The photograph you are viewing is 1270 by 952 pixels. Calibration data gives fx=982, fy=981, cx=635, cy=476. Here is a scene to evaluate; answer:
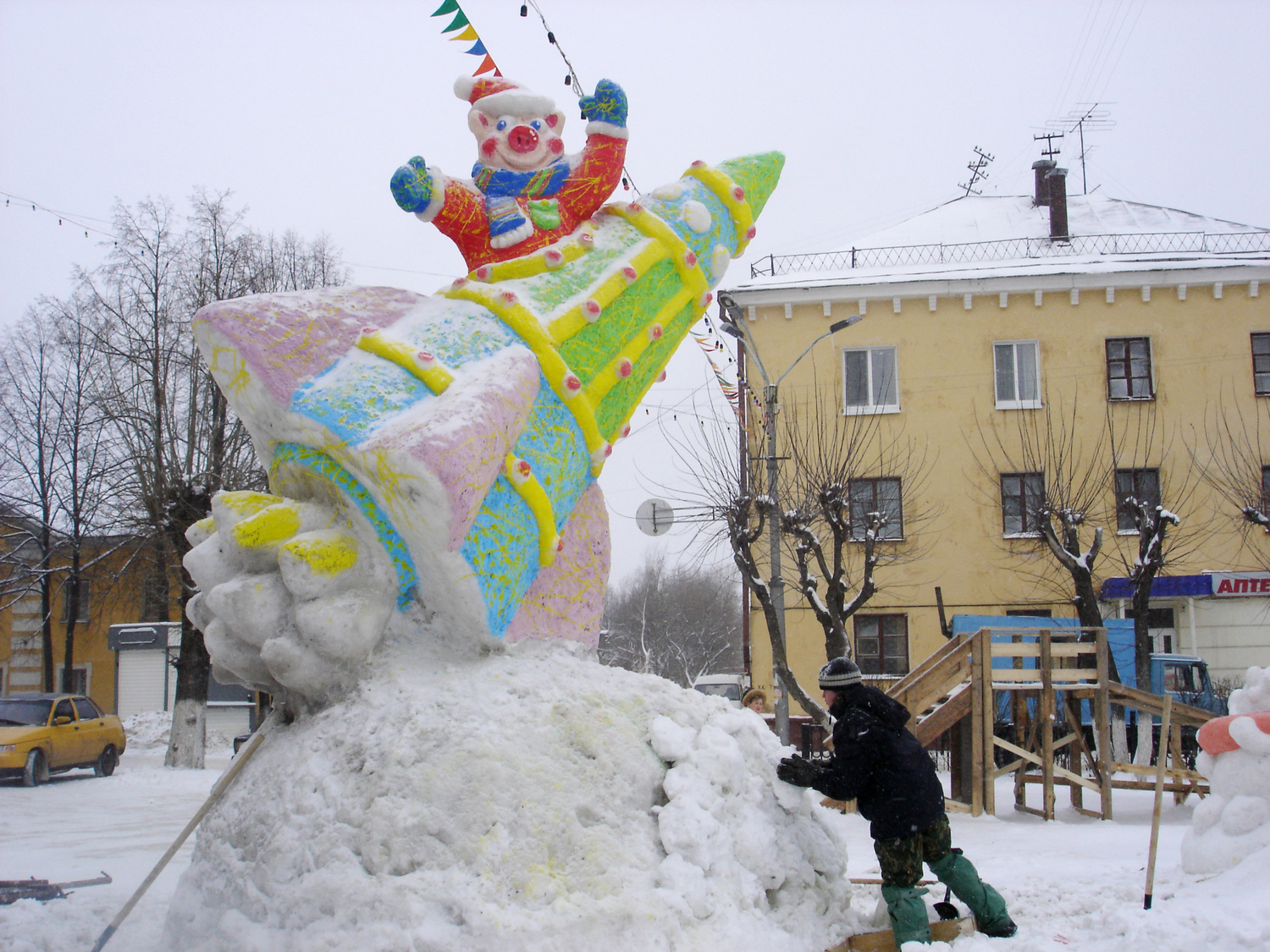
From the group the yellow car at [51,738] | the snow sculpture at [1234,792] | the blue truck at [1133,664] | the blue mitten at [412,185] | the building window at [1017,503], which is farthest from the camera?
the building window at [1017,503]

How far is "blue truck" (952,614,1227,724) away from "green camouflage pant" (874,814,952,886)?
10.2 meters

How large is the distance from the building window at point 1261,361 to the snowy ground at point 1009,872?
10.1 m

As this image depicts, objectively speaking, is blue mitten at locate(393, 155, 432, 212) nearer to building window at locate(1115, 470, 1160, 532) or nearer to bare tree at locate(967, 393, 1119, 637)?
bare tree at locate(967, 393, 1119, 637)

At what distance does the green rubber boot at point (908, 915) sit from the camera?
367 cm

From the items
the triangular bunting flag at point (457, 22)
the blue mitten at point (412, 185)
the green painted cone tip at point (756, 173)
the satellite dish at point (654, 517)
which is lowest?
the satellite dish at point (654, 517)

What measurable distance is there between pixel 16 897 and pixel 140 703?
18426 millimetres

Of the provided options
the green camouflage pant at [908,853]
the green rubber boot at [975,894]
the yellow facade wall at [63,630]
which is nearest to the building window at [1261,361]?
the green rubber boot at [975,894]

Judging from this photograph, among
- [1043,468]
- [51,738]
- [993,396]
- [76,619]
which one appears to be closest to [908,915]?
[51,738]

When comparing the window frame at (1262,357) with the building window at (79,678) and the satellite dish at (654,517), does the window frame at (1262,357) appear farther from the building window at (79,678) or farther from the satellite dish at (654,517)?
the building window at (79,678)

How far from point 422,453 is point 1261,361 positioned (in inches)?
718

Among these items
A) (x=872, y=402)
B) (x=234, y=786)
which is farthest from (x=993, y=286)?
(x=234, y=786)

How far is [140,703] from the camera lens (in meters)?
20.7

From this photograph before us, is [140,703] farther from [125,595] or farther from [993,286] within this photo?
[993,286]

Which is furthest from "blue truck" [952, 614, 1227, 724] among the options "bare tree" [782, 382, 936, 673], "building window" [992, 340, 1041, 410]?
"building window" [992, 340, 1041, 410]
